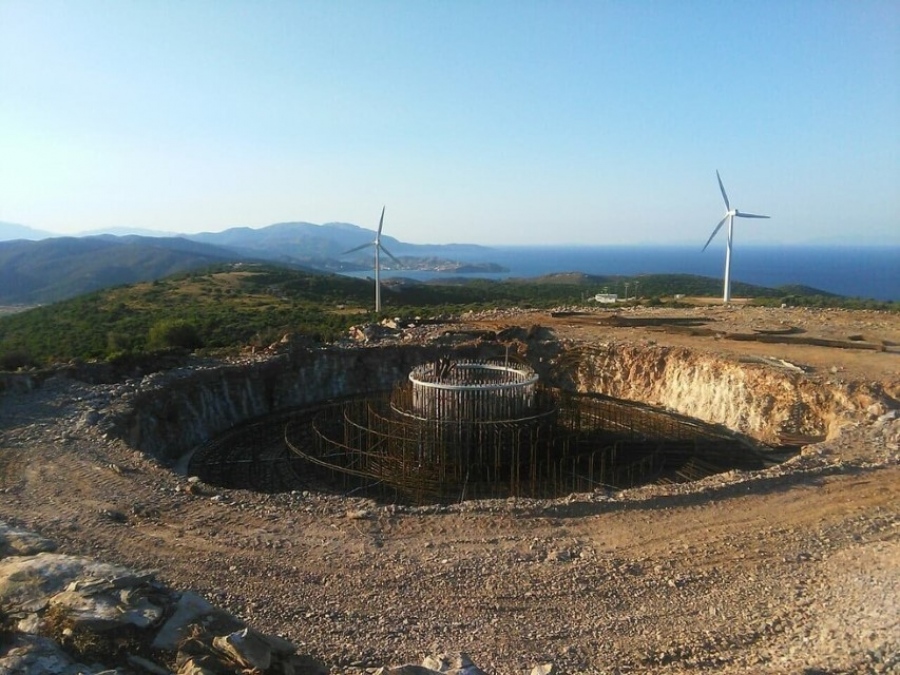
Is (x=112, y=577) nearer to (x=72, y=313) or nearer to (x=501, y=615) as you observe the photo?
(x=501, y=615)

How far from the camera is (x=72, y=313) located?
Result: 48.0 metres

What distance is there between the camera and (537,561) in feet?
38.5

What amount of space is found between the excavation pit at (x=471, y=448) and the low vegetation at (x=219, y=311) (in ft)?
28.0

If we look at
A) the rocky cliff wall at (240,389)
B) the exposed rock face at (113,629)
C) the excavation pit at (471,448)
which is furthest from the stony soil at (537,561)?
the rocky cliff wall at (240,389)

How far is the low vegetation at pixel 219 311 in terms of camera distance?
3231 cm

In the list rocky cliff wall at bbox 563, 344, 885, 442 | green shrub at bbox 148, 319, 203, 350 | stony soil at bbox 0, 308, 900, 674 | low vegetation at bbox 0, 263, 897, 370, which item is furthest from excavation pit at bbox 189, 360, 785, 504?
green shrub at bbox 148, 319, 203, 350

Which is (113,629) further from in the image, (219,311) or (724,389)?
(219,311)

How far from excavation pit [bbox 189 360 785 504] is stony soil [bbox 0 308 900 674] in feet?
12.4

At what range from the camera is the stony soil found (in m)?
9.66

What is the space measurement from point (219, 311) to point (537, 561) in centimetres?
3984

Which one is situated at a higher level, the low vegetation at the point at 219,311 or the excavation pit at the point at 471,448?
the low vegetation at the point at 219,311

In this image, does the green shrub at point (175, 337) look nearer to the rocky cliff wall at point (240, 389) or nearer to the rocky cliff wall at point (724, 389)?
the rocky cliff wall at point (240, 389)

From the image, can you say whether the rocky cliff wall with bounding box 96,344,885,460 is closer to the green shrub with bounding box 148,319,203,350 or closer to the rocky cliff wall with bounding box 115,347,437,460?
the rocky cliff wall with bounding box 115,347,437,460

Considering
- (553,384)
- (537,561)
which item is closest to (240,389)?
(553,384)
